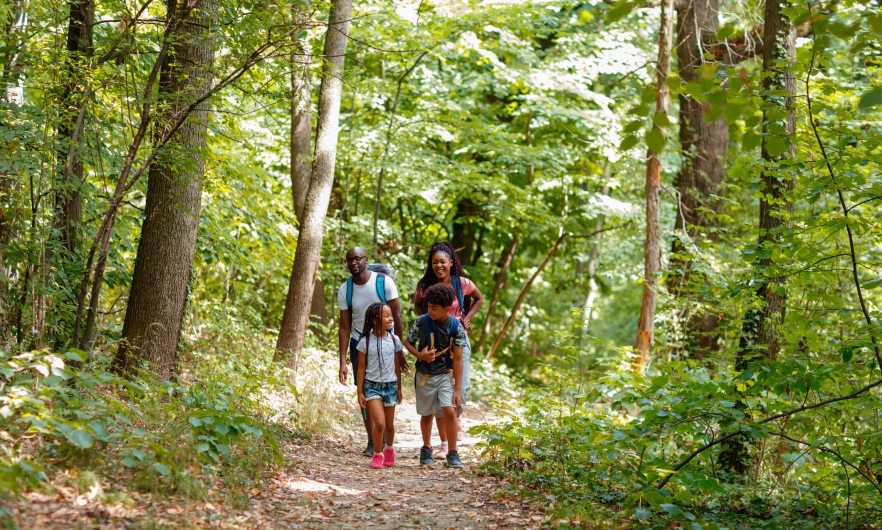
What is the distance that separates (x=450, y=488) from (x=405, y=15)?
1041cm

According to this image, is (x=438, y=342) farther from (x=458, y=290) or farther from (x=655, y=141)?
(x=655, y=141)

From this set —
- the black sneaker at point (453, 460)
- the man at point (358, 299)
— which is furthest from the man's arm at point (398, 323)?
the black sneaker at point (453, 460)

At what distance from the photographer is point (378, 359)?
23.1 ft

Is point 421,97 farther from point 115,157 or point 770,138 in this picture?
point 770,138

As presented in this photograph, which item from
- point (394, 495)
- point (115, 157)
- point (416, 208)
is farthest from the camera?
point (416, 208)

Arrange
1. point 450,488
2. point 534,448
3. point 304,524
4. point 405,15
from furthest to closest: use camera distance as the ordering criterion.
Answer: point 405,15
point 534,448
point 450,488
point 304,524

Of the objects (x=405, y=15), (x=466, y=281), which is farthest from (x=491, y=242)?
(x=466, y=281)

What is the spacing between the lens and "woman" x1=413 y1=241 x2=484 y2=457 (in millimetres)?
7520

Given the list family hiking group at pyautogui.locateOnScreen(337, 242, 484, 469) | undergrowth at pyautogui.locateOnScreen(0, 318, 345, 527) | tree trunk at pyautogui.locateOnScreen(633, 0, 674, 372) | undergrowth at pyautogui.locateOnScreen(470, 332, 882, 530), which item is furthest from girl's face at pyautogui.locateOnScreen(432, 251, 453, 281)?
tree trunk at pyautogui.locateOnScreen(633, 0, 674, 372)

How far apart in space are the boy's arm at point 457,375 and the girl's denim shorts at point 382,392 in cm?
57

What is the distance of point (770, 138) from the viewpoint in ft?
11.0

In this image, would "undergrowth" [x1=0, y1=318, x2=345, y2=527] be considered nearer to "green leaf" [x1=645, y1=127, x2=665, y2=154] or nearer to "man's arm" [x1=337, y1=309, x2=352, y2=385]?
"man's arm" [x1=337, y1=309, x2=352, y2=385]

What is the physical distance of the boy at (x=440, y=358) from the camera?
6.93 meters

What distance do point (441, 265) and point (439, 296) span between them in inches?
27.9
